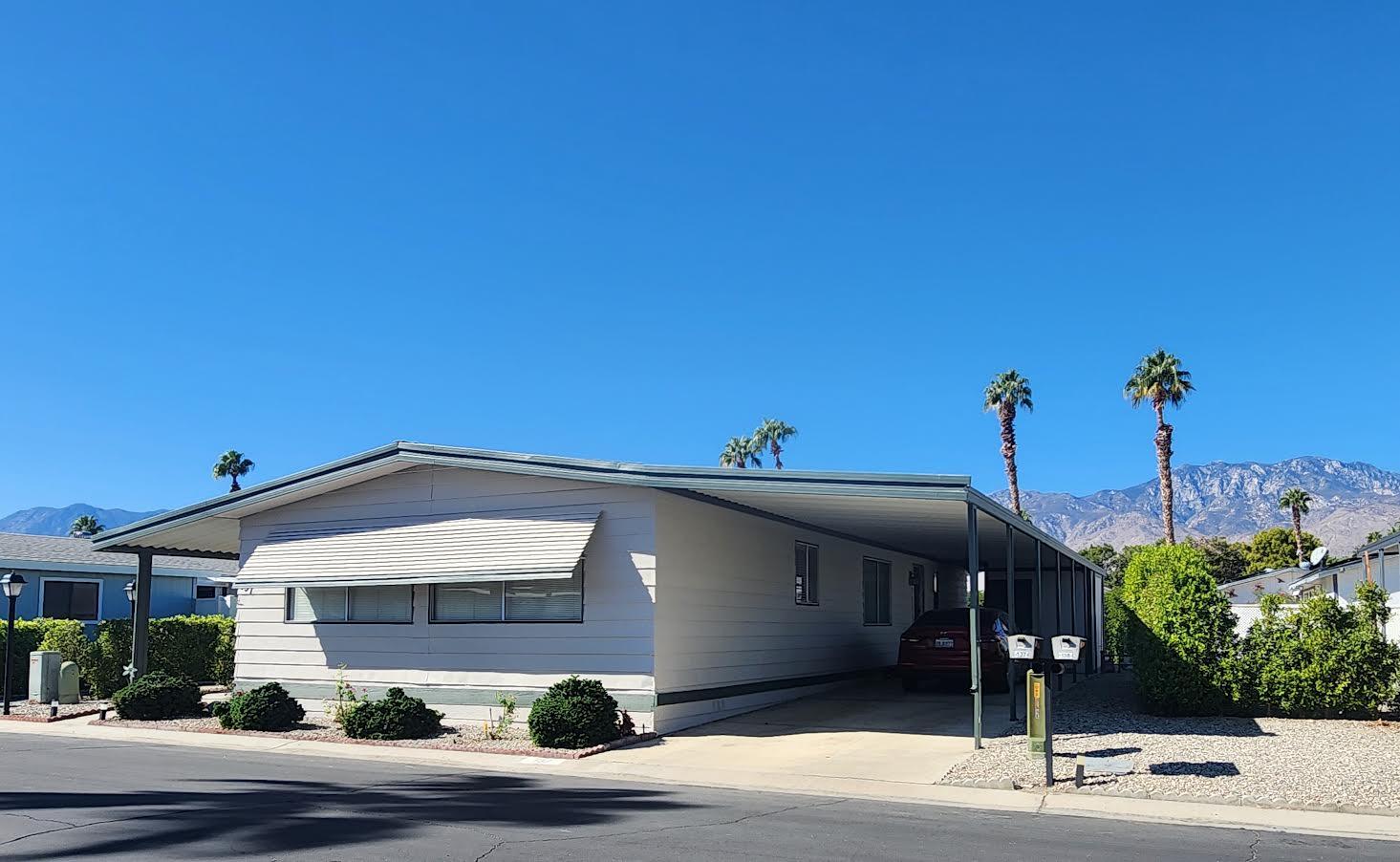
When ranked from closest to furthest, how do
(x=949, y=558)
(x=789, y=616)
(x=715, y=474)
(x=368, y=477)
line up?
(x=715, y=474) < (x=368, y=477) < (x=789, y=616) < (x=949, y=558)

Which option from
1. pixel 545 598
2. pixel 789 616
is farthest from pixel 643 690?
pixel 789 616

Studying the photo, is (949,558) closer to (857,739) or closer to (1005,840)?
(857,739)

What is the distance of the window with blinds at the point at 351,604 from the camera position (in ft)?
53.1

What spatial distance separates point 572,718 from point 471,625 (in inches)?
112

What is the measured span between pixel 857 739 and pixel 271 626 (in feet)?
29.4

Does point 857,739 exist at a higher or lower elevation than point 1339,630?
lower

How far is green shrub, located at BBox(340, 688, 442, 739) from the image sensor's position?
14289 millimetres

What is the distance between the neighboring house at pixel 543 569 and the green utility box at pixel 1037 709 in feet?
7.22

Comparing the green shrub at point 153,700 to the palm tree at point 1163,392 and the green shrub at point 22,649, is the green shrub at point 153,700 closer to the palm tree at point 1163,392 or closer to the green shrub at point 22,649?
the green shrub at point 22,649

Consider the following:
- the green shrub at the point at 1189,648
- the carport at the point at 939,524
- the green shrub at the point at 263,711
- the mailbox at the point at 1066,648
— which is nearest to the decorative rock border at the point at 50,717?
the green shrub at the point at 263,711

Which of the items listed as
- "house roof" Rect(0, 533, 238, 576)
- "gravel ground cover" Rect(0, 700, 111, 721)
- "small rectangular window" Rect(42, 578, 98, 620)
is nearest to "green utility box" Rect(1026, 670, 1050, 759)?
"gravel ground cover" Rect(0, 700, 111, 721)

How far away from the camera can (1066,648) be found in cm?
1081

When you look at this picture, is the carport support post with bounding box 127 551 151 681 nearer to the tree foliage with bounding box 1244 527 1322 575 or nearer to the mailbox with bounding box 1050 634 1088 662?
the mailbox with bounding box 1050 634 1088 662

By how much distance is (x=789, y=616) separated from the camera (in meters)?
18.2
